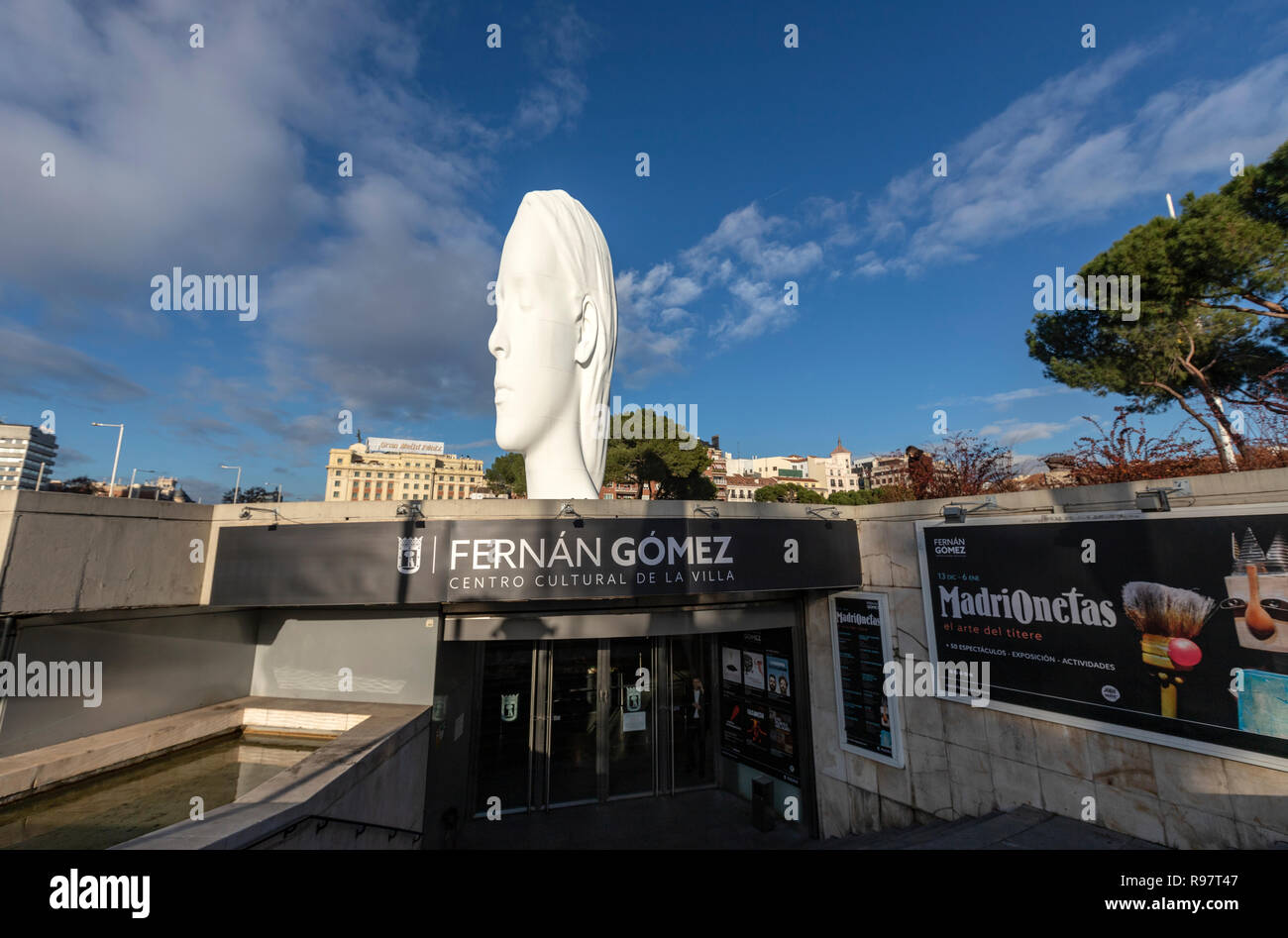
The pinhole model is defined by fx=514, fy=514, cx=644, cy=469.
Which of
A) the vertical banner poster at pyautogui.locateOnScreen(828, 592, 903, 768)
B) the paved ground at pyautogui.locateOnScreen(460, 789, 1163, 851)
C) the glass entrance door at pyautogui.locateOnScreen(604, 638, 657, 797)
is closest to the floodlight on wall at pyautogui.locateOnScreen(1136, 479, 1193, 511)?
the vertical banner poster at pyautogui.locateOnScreen(828, 592, 903, 768)

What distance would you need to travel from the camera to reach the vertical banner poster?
794cm

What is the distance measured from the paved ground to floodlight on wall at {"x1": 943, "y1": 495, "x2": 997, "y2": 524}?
365cm

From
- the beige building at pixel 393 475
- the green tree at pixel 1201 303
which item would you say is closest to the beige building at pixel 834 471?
the beige building at pixel 393 475

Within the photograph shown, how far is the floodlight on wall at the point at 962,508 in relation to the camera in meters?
7.10

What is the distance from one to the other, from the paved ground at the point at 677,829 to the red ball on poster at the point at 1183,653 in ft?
7.58

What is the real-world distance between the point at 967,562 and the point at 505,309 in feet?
29.1

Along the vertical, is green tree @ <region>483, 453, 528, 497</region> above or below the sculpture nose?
above

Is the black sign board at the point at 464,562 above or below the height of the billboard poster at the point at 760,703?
above

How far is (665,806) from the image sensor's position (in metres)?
10.2

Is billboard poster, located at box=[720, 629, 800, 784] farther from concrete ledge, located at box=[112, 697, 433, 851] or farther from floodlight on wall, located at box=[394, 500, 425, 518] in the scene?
floodlight on wall, located at box=[394, 500, 425, 518]

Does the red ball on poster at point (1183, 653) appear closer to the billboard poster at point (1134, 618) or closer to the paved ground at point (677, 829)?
the billboard poster at point (1134, 618)

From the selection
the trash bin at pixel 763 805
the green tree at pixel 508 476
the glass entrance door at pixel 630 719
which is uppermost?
the green tree at pixel 508 476

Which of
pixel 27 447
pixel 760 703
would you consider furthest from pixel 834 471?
pixel 27 447

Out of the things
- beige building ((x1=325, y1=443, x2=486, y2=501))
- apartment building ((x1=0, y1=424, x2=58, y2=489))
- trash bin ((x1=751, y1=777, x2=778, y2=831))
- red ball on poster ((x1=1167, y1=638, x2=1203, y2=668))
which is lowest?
trash bin ((x1=751, y1=777, x2=778, y2=831))
